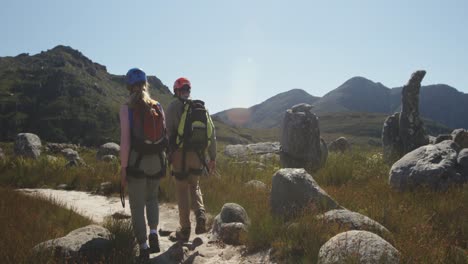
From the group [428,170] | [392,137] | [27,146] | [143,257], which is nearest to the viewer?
[143,257]

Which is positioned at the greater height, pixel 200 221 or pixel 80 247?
pixel 80 247

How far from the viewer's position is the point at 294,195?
6453 mm

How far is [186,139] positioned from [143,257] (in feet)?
6.53

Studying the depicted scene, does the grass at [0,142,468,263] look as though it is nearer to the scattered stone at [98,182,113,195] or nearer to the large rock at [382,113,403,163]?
the scattered stone at [98,182,113,195]

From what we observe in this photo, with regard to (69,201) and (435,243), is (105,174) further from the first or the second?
(435,243)

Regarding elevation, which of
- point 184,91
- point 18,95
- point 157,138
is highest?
point 18,95

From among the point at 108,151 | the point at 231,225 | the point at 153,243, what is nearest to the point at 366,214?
the point at 231,225

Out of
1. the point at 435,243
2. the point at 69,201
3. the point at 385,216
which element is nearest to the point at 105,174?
the point at 69,201

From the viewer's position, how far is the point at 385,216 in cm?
604

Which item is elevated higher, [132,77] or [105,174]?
[132,77]

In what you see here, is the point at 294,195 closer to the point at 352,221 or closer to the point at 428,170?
the point at 352,221

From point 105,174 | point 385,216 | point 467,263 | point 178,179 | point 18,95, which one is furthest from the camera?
point 18,95

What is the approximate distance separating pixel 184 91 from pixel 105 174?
791 centimetres

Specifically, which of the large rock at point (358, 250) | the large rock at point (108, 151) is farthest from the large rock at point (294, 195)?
the large rock at point (108, 151)
